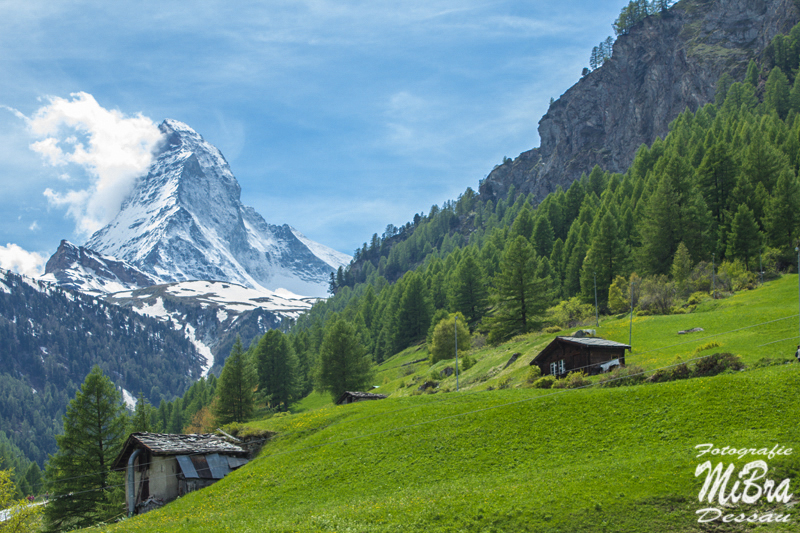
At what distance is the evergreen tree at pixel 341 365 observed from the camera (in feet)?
261

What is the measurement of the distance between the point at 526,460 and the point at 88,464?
39177 mm

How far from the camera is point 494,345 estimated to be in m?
75.0

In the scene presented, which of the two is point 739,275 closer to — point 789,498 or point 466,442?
point 466,442

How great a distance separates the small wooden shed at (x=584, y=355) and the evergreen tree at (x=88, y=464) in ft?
117

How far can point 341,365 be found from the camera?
80.4 m

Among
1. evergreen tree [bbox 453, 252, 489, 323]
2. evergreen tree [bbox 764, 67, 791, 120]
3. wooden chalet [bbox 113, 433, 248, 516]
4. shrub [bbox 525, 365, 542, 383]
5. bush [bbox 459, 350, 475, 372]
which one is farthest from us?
evergreen tree [bbox 764, 67, 791, 120]

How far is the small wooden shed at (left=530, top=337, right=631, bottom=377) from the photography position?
138 ft

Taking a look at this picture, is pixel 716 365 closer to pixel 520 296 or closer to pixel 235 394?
pixel 520 296

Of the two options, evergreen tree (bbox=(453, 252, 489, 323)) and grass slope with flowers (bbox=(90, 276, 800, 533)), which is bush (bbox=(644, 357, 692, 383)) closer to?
grass slope with flowers (bbox=(90, 276, 800, 533))

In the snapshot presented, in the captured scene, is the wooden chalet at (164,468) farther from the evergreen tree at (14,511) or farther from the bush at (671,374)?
the bush at (671,374)

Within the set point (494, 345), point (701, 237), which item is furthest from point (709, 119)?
point (494, 345)

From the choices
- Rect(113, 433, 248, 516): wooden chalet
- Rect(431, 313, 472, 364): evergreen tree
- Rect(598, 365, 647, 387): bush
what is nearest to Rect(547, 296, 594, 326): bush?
Rect(431, 313, 472, 364): evergreen tree

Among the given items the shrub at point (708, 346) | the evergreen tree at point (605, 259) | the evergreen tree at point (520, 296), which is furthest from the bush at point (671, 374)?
the evergreen tree at point (605, 259)

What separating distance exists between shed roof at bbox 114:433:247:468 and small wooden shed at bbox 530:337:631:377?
81.1 feet
